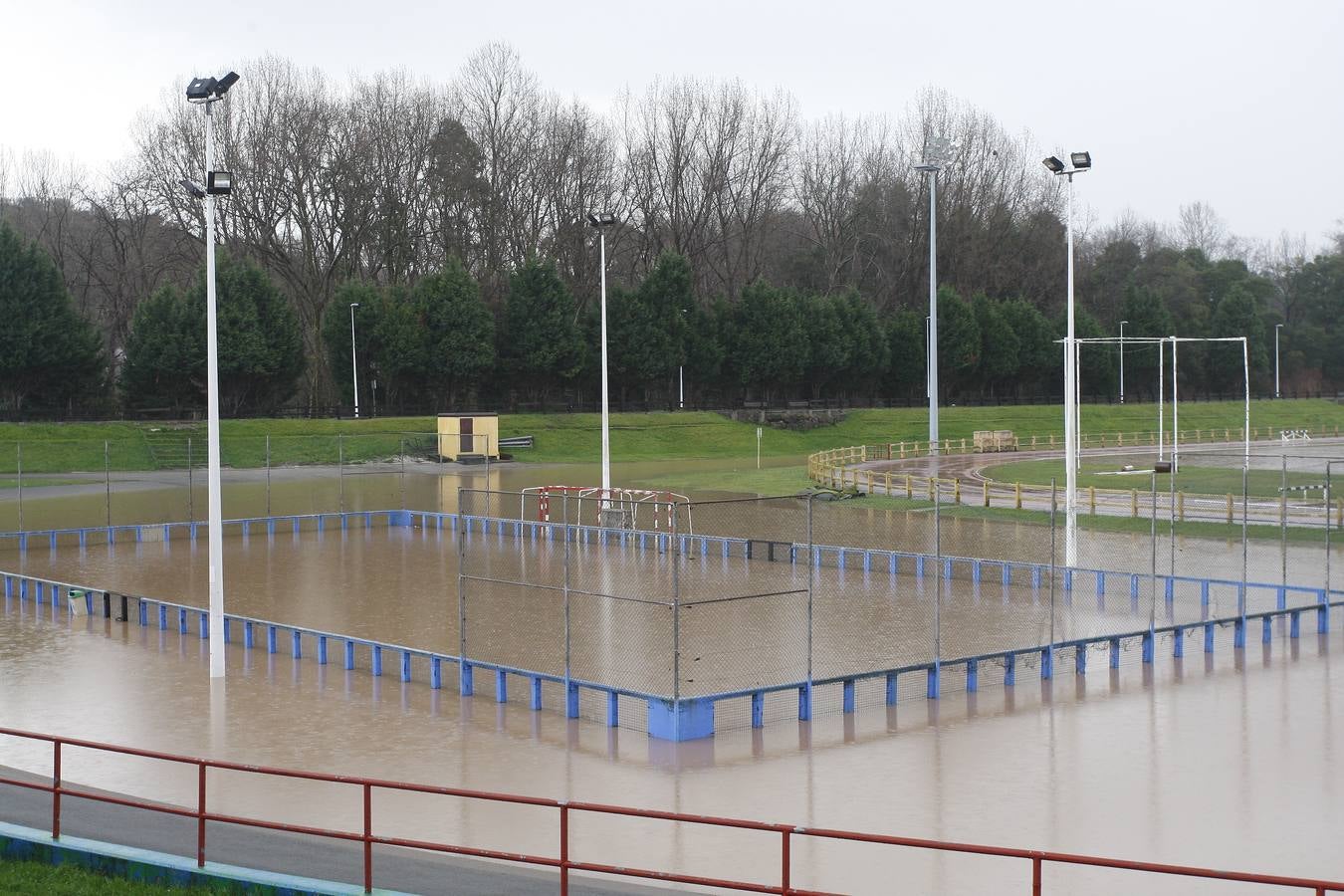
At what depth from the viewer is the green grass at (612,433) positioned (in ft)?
218

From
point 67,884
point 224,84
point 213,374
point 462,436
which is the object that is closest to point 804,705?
point 67,884

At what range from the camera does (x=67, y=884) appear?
12.2m

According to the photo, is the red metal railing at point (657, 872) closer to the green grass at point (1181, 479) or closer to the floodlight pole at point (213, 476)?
the floodlight pole at point (213, 476)

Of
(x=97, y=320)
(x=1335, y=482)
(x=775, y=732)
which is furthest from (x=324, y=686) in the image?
(x=97, y=320)

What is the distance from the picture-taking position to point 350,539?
42.8 meters

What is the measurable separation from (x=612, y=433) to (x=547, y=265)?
15029 millimetres

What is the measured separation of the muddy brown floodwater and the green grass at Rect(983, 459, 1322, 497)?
904 inches

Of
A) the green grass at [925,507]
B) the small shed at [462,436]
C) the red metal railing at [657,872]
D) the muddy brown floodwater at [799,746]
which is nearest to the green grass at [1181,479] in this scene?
the green grass at [925,507]

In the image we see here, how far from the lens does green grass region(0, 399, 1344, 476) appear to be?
66.3 metres

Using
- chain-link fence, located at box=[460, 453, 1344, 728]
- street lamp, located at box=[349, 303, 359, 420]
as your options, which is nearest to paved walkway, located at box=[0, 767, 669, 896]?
chain-link fence, located at box=[460, 453, 1344, 728]

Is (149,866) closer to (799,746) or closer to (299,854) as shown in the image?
(299,854)

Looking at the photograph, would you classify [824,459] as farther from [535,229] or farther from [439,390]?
[535,229]

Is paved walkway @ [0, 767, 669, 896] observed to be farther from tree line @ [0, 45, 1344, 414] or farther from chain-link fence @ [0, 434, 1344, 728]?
tree line @ [0, 45, 1344, 414]

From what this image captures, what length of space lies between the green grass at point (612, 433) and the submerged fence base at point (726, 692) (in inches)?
894
